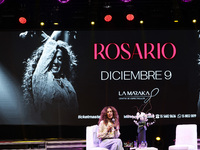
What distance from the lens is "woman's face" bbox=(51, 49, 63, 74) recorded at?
8.01m

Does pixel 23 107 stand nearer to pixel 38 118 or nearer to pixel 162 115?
pixel 38 118

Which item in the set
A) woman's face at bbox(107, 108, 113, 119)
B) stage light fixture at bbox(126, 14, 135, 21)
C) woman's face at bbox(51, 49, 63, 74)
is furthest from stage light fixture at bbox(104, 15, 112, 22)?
woman's face at bbox(107, 108, 113, 119)

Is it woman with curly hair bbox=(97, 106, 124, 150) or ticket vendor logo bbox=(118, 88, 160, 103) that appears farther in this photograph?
ticket vendor logo bbox=(118, 88, 160, 103)

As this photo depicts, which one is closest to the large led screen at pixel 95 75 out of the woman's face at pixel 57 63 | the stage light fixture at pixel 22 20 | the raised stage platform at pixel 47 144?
the woman's face at pixel 57 63

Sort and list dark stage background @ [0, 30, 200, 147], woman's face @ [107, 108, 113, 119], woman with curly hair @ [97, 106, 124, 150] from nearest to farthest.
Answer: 1. woman with curly hair @ [97, 106, 124, 150]
2. woman's face @ [107, 108, 113, 119]
3. dark stage background @ [0, 30, 200, 147]

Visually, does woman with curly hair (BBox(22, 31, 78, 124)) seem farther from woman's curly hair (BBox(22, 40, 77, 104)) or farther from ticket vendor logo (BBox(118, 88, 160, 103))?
ticket vendor logo (BBox(118, 88, 160, 103))

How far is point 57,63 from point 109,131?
8.00ft

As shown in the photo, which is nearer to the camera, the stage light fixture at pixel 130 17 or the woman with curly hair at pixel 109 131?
the woman with curly hair at pixel 109 131

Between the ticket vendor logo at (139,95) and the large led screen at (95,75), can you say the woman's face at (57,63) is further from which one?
the ticket vendor logo at (139,95)

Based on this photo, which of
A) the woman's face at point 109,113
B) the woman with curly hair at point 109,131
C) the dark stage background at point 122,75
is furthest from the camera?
the dark stage background at point 122,75

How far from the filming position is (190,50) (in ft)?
26.1

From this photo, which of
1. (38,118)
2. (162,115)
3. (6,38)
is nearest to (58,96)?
(38,118)

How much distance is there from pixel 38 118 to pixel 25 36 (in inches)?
72.5

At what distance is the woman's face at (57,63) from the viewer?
801 centimetres
